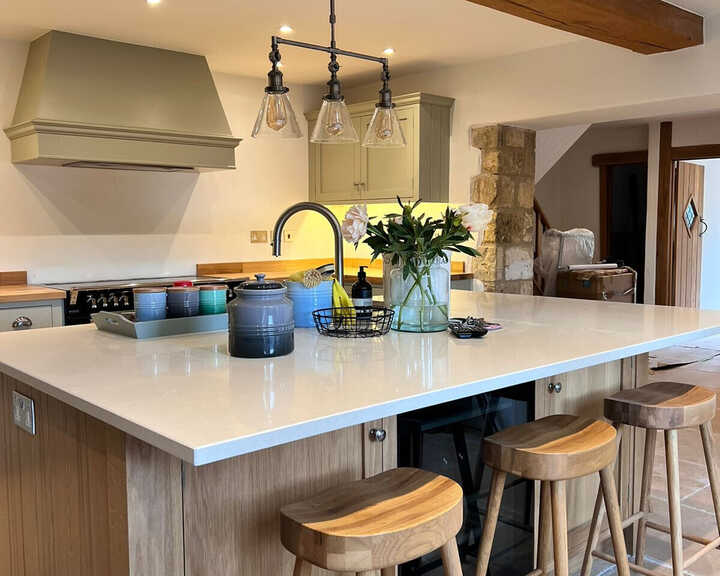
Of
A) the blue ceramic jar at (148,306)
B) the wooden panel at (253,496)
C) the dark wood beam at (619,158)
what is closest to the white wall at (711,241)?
the dark wood beam at (619,158)

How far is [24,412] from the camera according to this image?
190 cm

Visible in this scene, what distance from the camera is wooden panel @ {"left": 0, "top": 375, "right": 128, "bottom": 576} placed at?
1.45m

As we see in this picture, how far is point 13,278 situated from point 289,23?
2.26m

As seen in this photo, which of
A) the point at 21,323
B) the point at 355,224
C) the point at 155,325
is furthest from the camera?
the point at 21,323

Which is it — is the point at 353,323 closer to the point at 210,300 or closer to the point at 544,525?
the point at 210,300

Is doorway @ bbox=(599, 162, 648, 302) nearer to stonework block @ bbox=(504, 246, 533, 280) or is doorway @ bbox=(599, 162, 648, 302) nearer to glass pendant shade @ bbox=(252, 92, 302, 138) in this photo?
stonework block @ bbox=(504, 246, 533, 280)

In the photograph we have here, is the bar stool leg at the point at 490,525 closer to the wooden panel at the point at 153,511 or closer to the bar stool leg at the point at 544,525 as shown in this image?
the bar stool leg at the point at 544,525

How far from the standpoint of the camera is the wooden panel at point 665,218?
25.5 ft

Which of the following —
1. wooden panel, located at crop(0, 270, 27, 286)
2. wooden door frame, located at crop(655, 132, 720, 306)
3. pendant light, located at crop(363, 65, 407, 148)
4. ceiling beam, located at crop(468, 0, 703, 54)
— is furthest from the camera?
wooden door frame, located at crop(655, 132, 720, 306)

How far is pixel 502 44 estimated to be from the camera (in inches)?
180

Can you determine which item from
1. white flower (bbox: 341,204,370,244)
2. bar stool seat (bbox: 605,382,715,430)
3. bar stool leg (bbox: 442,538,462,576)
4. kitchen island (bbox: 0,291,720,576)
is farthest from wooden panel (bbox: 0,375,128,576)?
bar stool seat (bbox: 605,382,715,430)

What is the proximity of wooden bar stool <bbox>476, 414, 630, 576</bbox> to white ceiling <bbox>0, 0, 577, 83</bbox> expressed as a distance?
2.54m

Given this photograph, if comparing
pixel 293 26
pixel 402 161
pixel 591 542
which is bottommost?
pixel 591 542

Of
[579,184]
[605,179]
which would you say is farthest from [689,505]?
[579,184]
